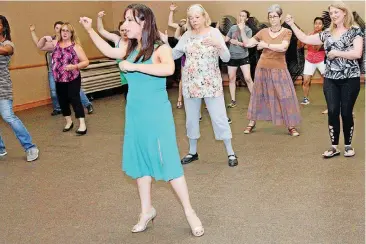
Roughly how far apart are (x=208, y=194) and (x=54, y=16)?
6.28 meters

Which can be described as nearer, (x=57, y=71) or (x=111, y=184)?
(x=111, y=184)

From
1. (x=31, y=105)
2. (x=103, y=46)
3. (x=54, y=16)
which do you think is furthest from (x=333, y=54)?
(x=54, y=16)

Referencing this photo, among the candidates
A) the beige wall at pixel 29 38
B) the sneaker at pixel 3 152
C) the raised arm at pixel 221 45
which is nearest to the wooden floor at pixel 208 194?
the sneaker at pixel 3 152

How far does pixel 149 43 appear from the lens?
2492 mm

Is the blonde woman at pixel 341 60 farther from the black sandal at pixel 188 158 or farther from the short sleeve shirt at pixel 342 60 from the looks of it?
the black sandal at pixel 188 158

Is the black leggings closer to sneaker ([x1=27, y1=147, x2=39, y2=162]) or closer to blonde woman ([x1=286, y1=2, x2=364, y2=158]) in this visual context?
blonde woman ([x1=286, y1=2, x2=364, y2=158])

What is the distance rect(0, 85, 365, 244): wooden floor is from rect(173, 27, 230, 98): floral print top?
0.67 metres

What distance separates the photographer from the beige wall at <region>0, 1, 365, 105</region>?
7.93 metres

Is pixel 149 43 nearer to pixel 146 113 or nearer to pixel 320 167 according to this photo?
pixel 146 113

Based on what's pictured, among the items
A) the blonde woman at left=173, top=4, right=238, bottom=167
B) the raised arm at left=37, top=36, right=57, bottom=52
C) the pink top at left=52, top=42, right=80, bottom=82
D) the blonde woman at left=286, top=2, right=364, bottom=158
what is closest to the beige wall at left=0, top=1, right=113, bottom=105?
the raised arm at left=37, top=36, right=57, bottom=52

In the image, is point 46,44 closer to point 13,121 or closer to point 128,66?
point 13,121

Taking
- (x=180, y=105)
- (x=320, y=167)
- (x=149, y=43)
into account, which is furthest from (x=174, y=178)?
(x=180, y=105)

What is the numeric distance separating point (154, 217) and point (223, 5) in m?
7.63

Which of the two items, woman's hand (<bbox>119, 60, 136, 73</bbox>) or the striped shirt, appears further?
the striped shirt
